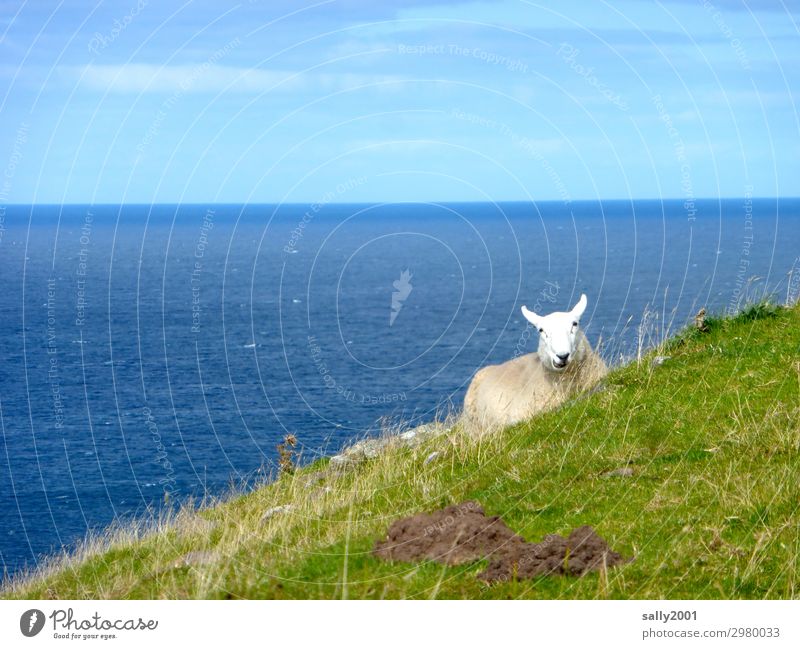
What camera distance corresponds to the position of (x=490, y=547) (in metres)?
9.63

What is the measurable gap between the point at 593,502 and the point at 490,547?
198cm

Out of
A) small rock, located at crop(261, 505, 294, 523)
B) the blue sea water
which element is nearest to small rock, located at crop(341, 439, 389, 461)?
small rock, located at crop(261, 505, 294, 523)

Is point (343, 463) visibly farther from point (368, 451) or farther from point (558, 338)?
point (558, 338)

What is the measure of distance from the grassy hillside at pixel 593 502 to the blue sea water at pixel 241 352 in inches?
168

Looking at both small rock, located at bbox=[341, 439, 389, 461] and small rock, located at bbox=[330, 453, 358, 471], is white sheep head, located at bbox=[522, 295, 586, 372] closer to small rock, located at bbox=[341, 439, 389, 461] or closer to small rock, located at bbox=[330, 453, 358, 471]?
small rock, located at bbox=[341, 439, 389, 461]

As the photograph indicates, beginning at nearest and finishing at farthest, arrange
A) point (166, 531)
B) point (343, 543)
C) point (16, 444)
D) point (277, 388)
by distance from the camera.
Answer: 1. point (343, 543)
2. point (166, 531)
3. point (16, 444)
4. point (277, 388)

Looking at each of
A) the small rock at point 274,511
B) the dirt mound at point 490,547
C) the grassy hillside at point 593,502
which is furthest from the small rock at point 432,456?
the dirt mound at point 490,547

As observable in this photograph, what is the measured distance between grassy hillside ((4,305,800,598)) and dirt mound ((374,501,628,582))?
0.16 m

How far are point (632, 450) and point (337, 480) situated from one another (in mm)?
5726

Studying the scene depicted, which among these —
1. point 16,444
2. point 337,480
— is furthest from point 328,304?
point 337,480

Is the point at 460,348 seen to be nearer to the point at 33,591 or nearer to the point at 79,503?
the point at 79,503

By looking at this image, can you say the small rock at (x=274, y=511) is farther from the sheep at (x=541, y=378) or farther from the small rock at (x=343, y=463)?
the sheep at (x=541, y=378)

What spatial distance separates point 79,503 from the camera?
4769 centimetres
